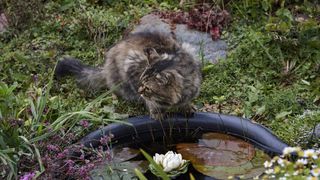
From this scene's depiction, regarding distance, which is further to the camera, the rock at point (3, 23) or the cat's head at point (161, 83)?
the rock at point (3, 23)

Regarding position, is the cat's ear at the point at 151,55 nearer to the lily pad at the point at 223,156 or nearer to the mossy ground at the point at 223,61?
the mossy ground at the point at 223,61

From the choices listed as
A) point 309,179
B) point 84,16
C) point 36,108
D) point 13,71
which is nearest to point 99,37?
point 84,16

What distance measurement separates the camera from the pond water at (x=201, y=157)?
4023mm

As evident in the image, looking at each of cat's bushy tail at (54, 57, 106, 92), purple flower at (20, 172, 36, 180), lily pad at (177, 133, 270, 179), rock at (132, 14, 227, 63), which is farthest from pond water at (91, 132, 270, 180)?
rock at (132, 14, 227, 63)

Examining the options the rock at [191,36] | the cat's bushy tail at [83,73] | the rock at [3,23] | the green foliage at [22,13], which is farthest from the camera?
the rock at [3,23]

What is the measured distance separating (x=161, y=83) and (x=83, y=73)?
46.3 inches

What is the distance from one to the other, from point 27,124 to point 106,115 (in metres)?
0.99

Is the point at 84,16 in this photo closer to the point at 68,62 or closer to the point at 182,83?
the point at 68,62

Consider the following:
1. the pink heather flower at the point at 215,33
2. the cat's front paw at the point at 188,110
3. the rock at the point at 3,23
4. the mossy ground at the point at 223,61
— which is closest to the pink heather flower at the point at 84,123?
the mossy ground at the point at 223,61

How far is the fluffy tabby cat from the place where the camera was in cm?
446

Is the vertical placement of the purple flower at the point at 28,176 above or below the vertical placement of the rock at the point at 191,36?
below

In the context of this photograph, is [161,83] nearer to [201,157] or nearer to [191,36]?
[201,157]

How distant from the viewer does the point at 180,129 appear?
15.0ft

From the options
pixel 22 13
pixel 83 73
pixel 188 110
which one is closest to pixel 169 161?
pixel 188 110
